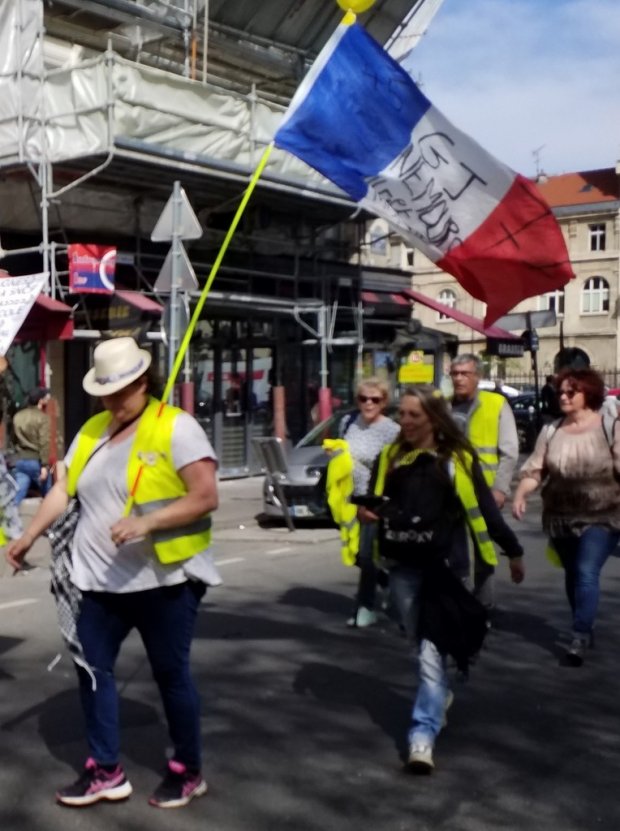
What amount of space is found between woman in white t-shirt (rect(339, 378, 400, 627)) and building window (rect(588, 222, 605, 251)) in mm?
66116

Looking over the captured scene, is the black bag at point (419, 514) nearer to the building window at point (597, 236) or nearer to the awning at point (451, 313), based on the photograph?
the awning at point (451, 313)

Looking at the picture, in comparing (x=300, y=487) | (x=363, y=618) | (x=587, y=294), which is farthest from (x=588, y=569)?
(x=587, y=294)

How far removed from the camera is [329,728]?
20.2 ft

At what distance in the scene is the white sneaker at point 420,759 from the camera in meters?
5.38

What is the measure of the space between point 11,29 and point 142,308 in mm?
4367

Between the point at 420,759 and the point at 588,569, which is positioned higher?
the point at 588,569

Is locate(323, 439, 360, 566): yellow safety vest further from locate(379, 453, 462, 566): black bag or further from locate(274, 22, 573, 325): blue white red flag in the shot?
locate(379, 453, 462, 566): black bag

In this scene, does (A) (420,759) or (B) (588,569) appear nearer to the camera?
(A) (420,759)

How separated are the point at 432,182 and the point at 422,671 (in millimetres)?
3694

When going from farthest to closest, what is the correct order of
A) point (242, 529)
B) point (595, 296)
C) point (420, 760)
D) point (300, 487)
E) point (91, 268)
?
point (595, 296) < point (91, 268) < point (242, 529) < point (300, 487) < point (420, 760)

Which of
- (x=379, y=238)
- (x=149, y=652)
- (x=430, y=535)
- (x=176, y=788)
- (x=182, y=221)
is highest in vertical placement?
(x=379, y=238)

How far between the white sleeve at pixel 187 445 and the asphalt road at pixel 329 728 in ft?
4.50

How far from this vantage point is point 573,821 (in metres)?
4.90

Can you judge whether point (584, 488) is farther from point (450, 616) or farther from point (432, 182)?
point (450, 616)
